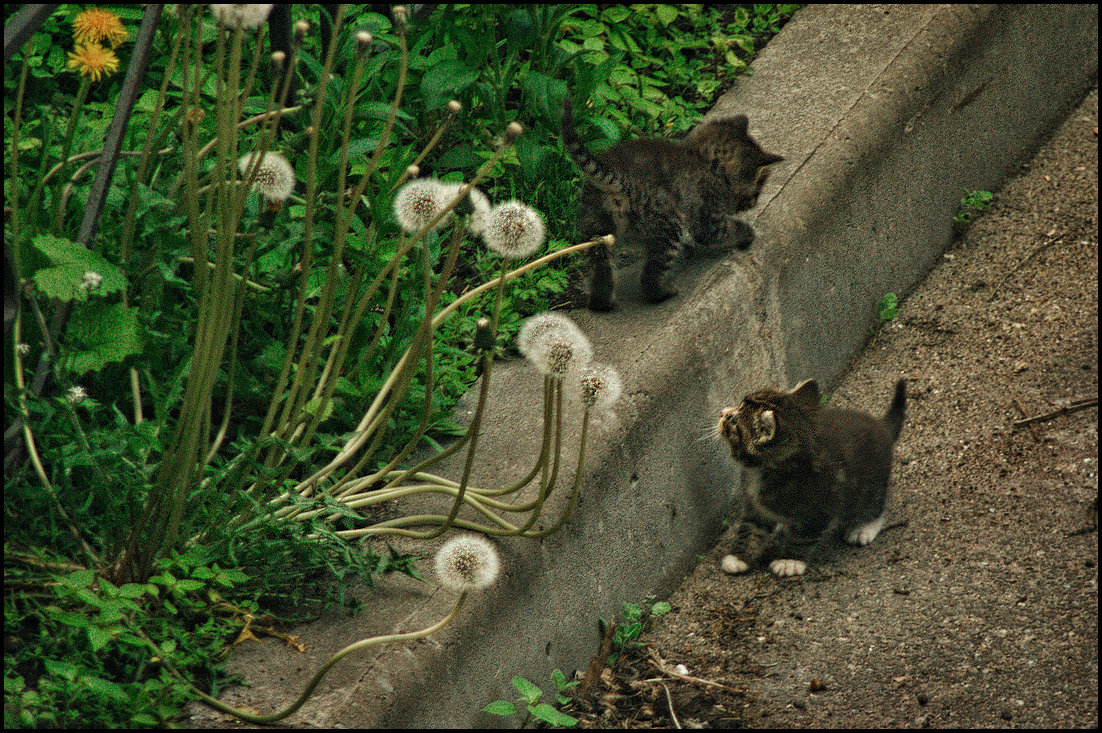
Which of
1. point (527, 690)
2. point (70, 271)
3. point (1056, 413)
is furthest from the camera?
point (1056, 413)

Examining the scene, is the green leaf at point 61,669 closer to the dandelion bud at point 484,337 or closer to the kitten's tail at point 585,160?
the dandelion bud at point 484,337

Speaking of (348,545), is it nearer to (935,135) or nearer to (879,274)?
(879,274)

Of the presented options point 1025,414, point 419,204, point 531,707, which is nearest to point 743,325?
point 1025,414

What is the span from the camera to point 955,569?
371 centimetres

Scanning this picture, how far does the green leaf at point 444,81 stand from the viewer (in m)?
4.08

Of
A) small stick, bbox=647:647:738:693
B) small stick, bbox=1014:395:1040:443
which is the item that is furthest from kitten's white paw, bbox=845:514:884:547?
small stick, bbox=647:647:738:693

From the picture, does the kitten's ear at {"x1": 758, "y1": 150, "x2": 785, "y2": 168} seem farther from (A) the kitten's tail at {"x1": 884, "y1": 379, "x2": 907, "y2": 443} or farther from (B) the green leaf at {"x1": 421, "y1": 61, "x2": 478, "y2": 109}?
(B) the green leaf at {"x1": 421, "y1": 61, "x2": 478, "y2": 109}

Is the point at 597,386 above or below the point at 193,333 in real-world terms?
below

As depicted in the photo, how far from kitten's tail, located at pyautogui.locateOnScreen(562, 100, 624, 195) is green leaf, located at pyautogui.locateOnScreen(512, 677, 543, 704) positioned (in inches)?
72.6

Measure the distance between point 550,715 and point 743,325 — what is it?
1.79 m

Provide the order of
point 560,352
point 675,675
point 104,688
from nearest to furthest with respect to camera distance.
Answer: point 104,688
point 560,352
point 675,675

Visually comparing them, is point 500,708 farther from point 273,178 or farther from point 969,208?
point 969,208

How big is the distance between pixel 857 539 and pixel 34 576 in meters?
2.75

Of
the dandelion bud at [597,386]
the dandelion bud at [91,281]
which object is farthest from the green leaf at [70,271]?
the dandelion bud at [597,386]
